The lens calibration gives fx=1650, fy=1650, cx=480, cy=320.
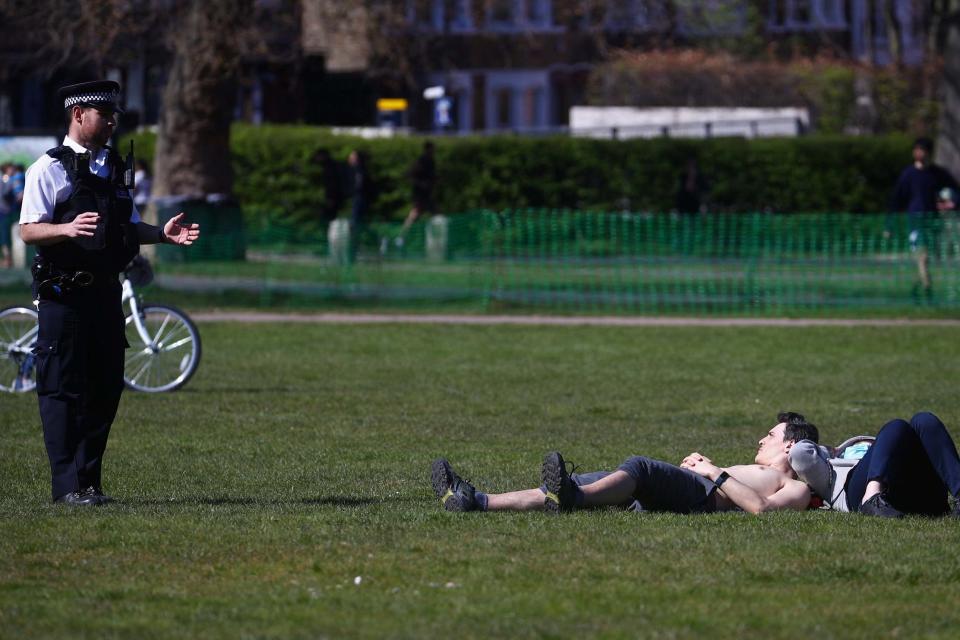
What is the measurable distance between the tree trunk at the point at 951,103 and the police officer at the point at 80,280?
22235mm

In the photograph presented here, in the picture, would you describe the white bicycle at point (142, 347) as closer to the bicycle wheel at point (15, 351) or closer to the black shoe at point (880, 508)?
the bicycle wheel at point (15, 351)

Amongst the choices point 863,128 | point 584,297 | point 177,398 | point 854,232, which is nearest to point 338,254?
point 584,297

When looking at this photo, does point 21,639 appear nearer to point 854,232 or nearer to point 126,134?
point 854,232

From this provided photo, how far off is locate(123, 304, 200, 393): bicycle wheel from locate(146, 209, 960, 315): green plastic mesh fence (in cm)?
770

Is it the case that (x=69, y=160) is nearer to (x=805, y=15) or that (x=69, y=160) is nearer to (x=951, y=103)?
(x=951, y=103)

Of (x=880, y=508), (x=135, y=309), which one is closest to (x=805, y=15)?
(x=135, y=309)

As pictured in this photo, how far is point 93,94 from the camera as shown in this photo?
312 inches

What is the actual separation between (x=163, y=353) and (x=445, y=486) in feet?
19.8

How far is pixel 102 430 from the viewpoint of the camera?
26.7ft

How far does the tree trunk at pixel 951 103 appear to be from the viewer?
27.9 metres

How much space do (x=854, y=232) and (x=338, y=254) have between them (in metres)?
6.59

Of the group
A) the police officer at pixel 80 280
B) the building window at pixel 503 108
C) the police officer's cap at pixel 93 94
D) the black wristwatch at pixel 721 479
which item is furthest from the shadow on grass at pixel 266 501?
the building window at pixel 503 108

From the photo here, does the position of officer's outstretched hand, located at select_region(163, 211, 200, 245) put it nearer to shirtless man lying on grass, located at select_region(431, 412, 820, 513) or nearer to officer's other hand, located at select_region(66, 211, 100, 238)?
officer's other hand, located at select_region(66, 211, 100, 238)

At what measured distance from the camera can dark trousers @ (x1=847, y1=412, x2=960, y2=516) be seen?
7.88 metres
